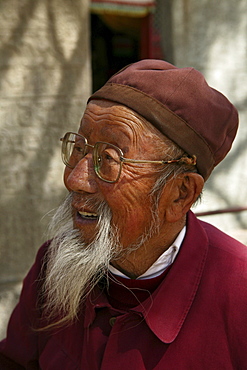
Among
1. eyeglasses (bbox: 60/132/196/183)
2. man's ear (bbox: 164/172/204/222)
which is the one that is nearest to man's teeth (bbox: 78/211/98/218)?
eyeglasses (bbox: 60/132/196/183)

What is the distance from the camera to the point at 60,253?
1.97 meters

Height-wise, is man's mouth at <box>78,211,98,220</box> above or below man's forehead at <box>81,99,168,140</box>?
below

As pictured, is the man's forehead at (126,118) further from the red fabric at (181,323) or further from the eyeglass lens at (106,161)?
the red fabric at (181,323)

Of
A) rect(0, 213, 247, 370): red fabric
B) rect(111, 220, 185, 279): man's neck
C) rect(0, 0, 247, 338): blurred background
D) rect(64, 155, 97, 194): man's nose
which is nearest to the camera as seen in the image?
rect(0, 213, 247, 370): red fabric

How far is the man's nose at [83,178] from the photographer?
184 cm

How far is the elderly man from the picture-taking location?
1.76 meters

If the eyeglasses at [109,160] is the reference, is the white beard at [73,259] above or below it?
below

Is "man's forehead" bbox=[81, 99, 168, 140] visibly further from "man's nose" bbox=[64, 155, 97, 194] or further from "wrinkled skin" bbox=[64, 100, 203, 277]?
"man's nose" bbox=[64, 155, 97, 194]

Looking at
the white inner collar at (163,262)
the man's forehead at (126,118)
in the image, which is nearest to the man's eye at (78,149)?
the man's forehead at (126,118)

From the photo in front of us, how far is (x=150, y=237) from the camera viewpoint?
1921 millimetres

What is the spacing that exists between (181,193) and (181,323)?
0.48 m

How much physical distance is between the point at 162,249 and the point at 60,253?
40 centimetres

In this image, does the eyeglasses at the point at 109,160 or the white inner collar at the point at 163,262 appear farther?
the white inner collar at the point at 163,262

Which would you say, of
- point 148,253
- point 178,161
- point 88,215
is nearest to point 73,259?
point 88,215
